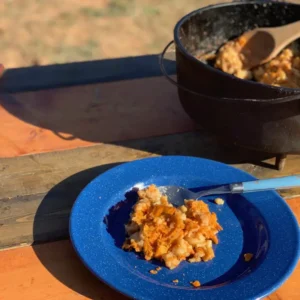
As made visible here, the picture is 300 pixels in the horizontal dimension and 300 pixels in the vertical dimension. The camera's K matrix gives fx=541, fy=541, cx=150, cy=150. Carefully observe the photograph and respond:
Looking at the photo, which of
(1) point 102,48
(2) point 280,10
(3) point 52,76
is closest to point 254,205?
(2) point 280,10

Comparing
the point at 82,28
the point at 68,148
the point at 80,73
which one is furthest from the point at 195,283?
the point at 82,28

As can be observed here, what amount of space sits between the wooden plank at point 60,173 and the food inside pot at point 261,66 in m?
0.18

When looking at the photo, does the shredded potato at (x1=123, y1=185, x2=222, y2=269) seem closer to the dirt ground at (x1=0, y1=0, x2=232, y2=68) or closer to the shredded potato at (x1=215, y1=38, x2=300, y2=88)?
the shredded potato at (x1=215, y1=38, x2=300, y2=88)

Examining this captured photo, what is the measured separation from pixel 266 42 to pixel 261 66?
0.06m

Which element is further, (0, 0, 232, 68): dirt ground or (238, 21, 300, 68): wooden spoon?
(0, 0, 232, 68): dirt ground

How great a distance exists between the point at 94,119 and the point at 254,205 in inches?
21.0

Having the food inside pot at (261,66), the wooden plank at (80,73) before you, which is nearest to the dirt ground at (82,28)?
the wooden plank at (80,73)

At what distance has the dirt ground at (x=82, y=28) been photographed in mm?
3312

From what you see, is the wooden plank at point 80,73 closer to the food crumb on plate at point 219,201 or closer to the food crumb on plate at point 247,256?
the food crumb on plate at point 219,201

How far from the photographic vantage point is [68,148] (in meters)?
1.27

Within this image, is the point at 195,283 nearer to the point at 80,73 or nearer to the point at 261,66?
the point at 261,66

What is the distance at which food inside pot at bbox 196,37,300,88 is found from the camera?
1280 millimetres

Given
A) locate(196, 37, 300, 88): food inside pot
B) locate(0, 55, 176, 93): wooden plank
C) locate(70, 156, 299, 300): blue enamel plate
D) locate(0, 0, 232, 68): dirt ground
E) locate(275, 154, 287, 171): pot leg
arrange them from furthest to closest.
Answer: locate(0, 0, 232, 68): dirt ground → locate(0, 55, 176, 93): wooden plank → locate(196, 37, 300, 88): food inside pot → locate(275, 154, 287, 171): pot leg → locate(70, 156, 299, 300): blue enamel plate

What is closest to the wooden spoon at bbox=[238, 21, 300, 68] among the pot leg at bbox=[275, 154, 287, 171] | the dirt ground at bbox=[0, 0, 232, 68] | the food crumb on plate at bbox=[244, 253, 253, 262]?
the pot leg at bbox=[275, 154, 287, 171]
